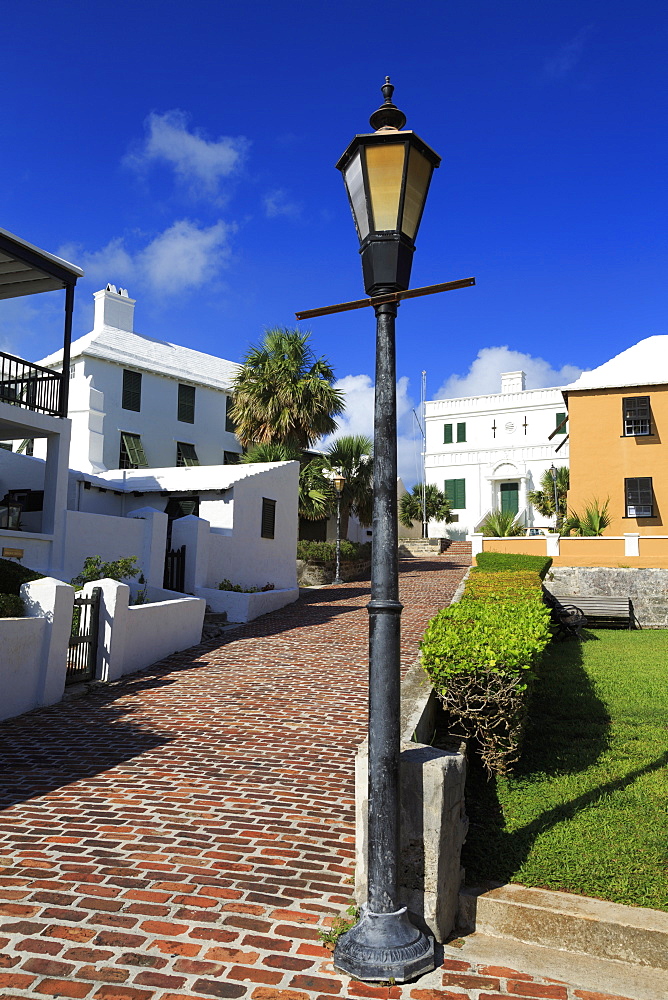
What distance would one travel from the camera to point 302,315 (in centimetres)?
412

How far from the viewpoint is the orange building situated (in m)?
24.6

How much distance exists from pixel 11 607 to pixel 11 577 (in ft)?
4.26

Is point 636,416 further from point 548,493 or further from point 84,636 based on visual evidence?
point 84,636

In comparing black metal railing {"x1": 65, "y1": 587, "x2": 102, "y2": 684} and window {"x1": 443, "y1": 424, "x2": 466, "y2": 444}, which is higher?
window {"x1": 443, "y1": 424, "x2": 466, "y2": 444}

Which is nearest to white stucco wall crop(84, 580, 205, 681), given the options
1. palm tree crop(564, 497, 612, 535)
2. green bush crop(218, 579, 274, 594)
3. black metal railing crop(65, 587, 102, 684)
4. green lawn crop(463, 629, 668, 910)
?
black metal railing crop(65, 587, 102, 684)

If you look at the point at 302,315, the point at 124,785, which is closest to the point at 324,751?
the point at 124,785

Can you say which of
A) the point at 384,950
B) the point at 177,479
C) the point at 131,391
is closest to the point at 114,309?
the point at 131,391

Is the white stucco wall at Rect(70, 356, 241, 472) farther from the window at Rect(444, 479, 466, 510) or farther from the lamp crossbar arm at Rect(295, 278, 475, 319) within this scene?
the lamp crossbar arm at Rect(295, 278, 475, 319)

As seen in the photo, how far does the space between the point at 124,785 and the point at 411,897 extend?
3061mm

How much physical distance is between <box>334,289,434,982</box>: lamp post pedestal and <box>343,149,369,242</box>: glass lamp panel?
1.10m

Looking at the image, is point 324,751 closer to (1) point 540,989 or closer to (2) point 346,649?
(1) point 540,989

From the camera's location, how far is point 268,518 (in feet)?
64.4

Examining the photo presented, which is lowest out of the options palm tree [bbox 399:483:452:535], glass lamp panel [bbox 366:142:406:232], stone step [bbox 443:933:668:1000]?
stone step [bbox 443:933:668:1000]

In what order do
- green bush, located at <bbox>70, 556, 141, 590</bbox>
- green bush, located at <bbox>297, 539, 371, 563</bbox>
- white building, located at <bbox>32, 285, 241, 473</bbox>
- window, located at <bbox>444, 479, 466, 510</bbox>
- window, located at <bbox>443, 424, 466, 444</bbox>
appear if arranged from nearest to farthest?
green bush, located at <bbox>70, 556, 141, 590</bbox>
white building, located at <bbox>32, 285, 241, 473</bbox>
green bush, located at <bbox>297, 539, 371, 563</bbox>
window, located at <bbox>444, 479, 466, 510</bbox>
window, located at <bbox>443, 424, 466, 444</bbox>
